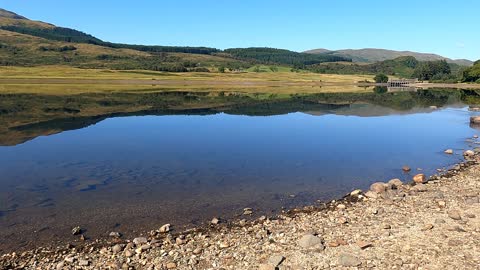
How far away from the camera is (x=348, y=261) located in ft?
43.5

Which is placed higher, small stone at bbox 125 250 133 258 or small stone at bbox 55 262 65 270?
small stone at bbox 125 250 133 258

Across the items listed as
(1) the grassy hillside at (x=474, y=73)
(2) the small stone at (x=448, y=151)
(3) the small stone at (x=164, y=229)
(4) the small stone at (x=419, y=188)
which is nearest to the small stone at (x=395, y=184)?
(4) the small stone at (x=419, y=188)

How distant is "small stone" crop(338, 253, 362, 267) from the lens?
13.1m

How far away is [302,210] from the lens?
787 inches

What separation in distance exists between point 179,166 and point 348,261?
1846 cm

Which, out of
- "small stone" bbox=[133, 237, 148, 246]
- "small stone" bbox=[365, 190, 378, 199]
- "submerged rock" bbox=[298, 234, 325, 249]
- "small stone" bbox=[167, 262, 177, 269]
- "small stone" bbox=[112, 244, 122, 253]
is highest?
"submerged rock" bbox=[298, 234, 325, 249]

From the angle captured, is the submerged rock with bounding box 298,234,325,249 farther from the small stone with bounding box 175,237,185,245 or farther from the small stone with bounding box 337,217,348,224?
the small stone with bounding box 175,237,185,245

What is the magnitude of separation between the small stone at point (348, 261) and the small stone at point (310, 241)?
1.24m

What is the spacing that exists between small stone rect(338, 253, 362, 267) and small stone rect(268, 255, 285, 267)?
6.71 ft

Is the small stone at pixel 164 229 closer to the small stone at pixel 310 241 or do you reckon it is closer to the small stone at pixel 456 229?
the small stone at pixel 310 241

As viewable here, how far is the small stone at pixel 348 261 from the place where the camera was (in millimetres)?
13133

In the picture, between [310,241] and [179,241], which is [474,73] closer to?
[310,241]

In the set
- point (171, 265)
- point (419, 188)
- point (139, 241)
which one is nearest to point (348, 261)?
point (171, 265)

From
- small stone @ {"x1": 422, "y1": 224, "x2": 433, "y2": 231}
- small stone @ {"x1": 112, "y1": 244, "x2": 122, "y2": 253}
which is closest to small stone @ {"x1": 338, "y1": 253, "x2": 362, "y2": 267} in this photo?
small stone @ {"x1": 422, "y1": 224, "x2": 433, "y2": 231}
